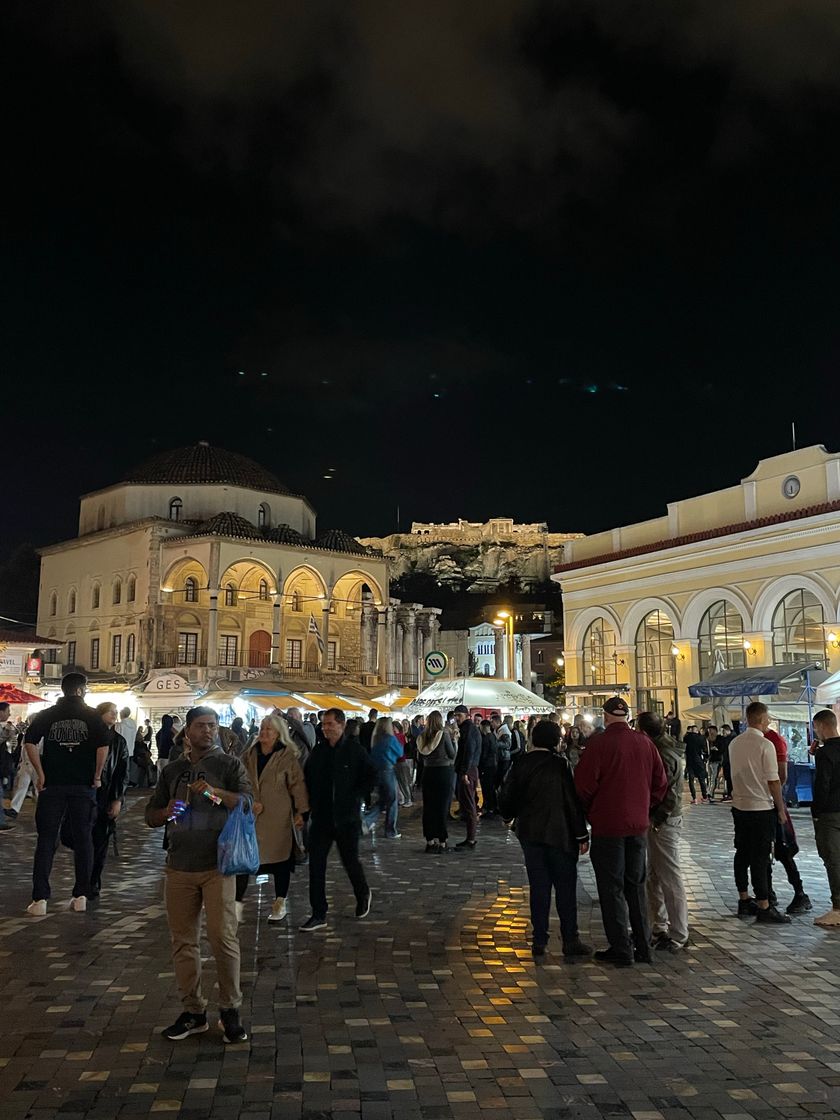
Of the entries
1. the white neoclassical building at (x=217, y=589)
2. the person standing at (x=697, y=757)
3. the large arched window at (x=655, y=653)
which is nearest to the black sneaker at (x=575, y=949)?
the person standing at (x=697, y=757)

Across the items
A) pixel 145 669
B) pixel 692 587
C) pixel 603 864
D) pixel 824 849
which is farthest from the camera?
pixel 145 669

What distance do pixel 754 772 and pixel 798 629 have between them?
2025 centimetres

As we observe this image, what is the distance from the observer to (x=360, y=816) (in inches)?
291

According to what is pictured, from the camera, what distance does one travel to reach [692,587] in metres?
29.6

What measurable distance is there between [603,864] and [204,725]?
9.48 feet

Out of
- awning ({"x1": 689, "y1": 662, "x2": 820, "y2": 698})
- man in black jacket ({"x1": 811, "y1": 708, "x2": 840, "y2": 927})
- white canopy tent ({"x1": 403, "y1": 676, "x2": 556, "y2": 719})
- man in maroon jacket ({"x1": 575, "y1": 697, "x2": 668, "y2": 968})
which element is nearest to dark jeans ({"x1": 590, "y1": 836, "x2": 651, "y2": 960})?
man in maroon jacket ({"x1": 575, "y1": 697, "x2": 668, "y2": 968})

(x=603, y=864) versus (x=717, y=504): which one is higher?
(x=717, y=504)

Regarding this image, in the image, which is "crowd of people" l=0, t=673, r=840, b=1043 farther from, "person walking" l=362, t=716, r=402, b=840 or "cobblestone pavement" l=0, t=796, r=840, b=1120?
"person walking" l=362, t=716, r=402, b=840

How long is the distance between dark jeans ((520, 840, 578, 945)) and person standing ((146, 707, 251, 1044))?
2.38 m

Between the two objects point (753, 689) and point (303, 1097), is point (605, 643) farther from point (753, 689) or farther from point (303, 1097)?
point (303, 1097)

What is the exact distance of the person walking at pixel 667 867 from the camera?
6.67 m

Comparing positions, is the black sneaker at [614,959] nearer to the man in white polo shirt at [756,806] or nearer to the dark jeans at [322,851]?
the man in white polo shirt at [756,806]

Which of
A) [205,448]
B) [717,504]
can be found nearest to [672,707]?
[717,504]

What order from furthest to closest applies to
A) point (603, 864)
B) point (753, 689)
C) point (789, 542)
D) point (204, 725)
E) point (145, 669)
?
point (145, 669) → point (789, 542) → point (753, 689) → point (603, 864) → point (204, 725)
